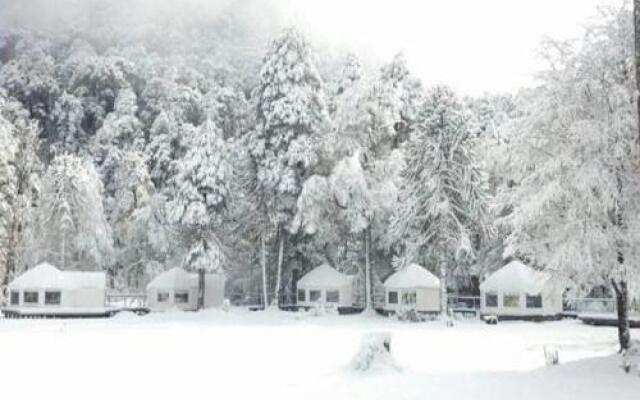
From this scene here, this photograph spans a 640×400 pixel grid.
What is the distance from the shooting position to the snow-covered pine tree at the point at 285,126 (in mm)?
47219

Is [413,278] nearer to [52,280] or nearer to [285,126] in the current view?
[285,126]

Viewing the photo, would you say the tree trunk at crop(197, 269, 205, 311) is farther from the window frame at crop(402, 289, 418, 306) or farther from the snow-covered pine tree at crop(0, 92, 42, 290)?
the window frame at crop(402, 289, 418, 306)

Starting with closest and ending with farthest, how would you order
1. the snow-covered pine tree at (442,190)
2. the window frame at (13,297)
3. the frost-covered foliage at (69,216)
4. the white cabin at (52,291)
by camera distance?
the snow-covered pine tree at (442,190)
the white cabin at (52,291)
the window frame at (13,297)
the frost-covered foliage at (69,216)

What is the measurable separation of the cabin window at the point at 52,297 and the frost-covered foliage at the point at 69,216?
6111 mm

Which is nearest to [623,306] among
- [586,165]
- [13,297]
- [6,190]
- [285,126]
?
[586,165]

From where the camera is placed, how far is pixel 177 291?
50219 millimetres

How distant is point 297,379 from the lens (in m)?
17.4

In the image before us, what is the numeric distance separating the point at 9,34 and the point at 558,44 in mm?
91928

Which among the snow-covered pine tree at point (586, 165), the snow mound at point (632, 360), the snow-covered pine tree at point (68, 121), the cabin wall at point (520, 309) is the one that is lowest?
the cabin wall at point (520, 309)

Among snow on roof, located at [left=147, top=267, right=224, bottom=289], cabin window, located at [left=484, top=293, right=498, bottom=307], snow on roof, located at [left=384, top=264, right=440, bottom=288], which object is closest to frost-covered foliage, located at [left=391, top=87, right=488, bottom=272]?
snow on roof, located at [left=384, top=264, right=440, bottom=288]

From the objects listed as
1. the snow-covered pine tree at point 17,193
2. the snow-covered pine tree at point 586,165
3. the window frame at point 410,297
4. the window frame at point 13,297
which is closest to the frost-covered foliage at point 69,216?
the snow-covered pine tree at point 17,193

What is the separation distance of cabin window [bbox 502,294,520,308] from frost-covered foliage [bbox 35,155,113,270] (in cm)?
2994

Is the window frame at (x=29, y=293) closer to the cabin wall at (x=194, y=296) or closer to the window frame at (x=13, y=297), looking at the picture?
the window frame at (x=13, y=297)

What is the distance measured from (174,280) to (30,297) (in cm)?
954
